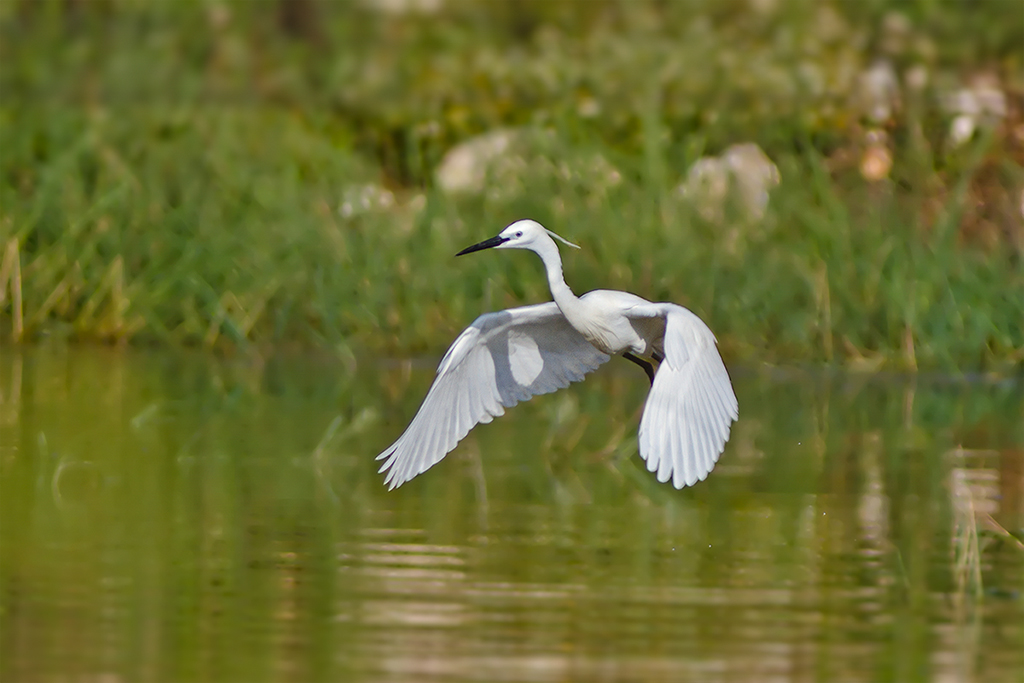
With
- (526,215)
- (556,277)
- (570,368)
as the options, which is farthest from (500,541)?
(526,215)

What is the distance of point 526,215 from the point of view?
10.7 m

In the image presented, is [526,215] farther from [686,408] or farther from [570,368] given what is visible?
[686,408]

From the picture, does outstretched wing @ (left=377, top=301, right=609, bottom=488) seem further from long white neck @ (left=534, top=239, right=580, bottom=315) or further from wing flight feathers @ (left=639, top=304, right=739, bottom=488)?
wing flight feathers @ (left=639, top=304, right=739, bottom=488)

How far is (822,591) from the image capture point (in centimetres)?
538

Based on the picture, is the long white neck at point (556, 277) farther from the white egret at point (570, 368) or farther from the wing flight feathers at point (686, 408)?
the wing flight feathers at point (686, 408)

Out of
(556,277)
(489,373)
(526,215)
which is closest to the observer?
(556,277)

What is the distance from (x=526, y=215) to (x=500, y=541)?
4.81 metres

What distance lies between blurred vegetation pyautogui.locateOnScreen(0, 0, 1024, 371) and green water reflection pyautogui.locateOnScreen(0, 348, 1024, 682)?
64 cm

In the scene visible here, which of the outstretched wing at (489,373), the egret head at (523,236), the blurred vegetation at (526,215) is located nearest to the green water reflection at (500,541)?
the outstretched wing at (489,373)

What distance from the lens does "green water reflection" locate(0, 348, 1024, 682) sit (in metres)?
4.61

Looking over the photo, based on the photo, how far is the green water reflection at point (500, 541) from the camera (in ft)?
15.1

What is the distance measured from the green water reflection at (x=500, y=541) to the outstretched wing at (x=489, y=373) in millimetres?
250

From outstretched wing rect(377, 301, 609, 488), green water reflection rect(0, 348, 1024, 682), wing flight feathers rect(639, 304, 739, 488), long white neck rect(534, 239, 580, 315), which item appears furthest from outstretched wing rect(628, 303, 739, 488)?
outstretched wing rect(377, 301, 609, 488)

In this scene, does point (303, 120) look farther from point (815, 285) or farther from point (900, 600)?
point (900, 600)
